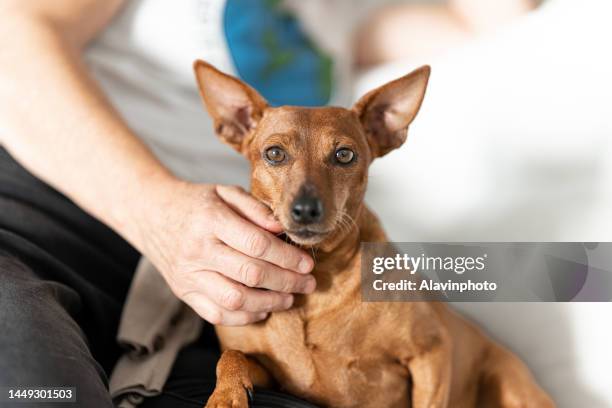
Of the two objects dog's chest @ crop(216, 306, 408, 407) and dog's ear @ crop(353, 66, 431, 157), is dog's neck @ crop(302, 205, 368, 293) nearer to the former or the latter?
dog's chest @ crop(216, 306, 408, 407)

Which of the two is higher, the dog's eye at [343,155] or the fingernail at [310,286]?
the dog's eye at [343,155]

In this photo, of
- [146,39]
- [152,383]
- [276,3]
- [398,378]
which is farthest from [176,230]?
[276,3]

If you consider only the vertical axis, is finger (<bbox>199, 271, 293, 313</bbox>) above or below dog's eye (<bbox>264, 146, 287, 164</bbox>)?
below

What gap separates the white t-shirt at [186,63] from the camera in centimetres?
165

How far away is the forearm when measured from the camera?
134 centimetres

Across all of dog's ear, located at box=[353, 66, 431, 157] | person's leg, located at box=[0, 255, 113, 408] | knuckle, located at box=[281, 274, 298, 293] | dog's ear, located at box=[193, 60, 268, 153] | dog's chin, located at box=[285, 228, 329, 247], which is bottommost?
person's leg, located at box=[0, 255, 113, 408]

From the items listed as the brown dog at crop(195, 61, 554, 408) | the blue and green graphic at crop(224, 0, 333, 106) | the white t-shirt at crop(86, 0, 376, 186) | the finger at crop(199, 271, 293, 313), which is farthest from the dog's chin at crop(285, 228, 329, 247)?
the blue and green graphic at crop(224, 0, 333, 106)

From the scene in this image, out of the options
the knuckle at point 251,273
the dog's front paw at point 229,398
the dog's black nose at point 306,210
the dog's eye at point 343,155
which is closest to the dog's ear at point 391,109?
the dog's eye at point 343,155

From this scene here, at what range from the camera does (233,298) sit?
1.17 metres

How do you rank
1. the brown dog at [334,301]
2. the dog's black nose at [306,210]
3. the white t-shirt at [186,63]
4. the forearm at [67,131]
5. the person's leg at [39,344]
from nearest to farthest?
the person's leg at [39,344], the dog's black nose at [306,210], the brown dog at [334,301], the forearm at [67,131], the white t-shirt at [186,63]

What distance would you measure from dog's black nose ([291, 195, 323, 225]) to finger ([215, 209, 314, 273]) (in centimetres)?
7

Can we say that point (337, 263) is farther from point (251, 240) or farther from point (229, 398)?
point (229, 398)

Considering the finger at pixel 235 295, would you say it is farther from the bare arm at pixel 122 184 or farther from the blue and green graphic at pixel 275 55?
the blue and green graphic at pixel 275 55

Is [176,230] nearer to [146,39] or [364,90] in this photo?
[146,39]
